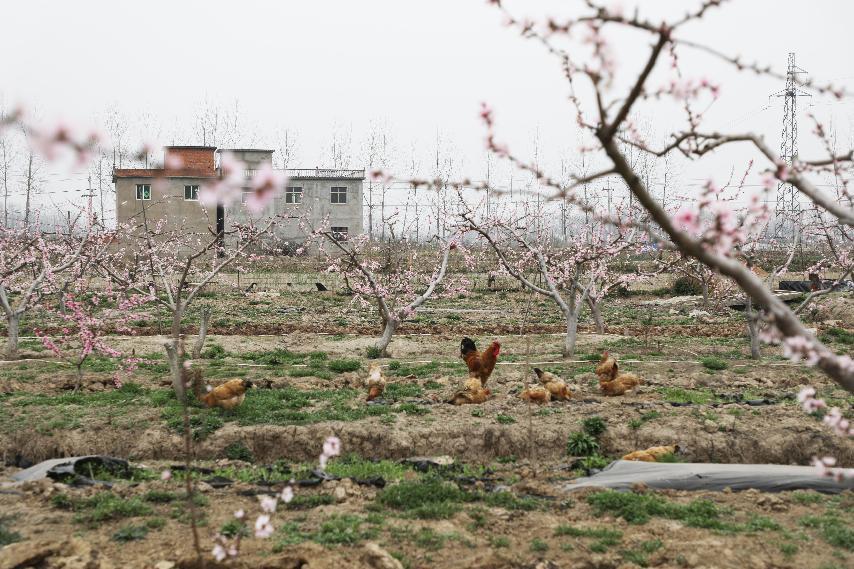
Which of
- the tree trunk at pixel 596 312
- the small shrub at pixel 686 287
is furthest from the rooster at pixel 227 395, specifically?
the small shrub at pixel 686 287

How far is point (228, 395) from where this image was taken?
32.2 ft

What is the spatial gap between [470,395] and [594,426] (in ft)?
6.72

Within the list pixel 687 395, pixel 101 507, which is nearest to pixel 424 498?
pixel 101 507

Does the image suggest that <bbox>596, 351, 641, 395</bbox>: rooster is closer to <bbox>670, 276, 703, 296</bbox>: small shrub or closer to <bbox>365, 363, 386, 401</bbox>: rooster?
<bbox>365, 363, 386, 401</bbox>: rooster

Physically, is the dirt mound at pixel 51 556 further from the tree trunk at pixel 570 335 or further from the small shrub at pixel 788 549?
the tree trunk at pixel 570 335

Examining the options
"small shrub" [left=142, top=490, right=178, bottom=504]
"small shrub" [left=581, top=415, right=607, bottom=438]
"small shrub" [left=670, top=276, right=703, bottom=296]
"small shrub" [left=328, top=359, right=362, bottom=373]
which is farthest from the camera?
"small shrub" [left=670, top=276, right=703, bottom=296]

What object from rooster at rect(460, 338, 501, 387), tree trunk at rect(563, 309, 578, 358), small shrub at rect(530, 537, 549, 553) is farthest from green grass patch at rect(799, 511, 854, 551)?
tree trunk at rect(563, 309, 578, 358)

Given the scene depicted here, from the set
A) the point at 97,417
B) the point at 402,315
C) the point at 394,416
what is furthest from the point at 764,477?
the point at 402,315

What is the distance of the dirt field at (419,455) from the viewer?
5703 millimetres

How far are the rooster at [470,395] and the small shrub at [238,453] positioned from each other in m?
3.16

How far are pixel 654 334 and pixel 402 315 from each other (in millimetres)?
7424

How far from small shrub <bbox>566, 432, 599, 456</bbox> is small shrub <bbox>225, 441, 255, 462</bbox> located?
3.98 m

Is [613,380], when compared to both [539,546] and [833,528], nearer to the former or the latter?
[833,528]

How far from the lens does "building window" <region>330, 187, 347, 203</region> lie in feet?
160
